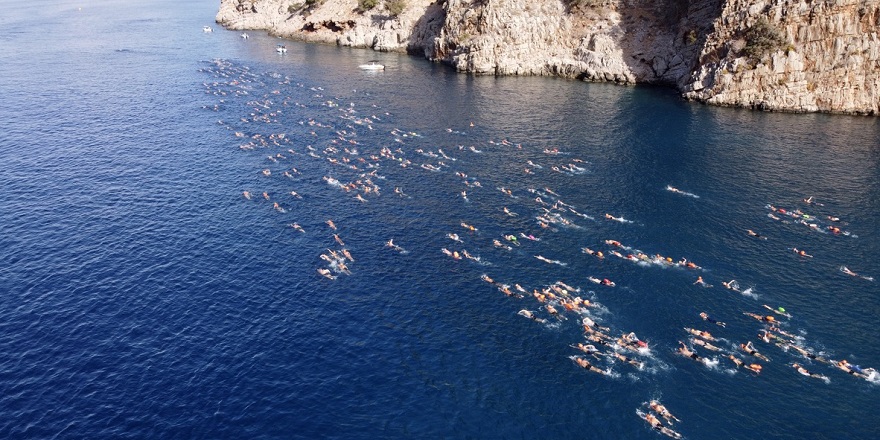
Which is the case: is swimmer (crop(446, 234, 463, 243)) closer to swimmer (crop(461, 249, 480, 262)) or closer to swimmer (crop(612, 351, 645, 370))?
swimmer (crop(461, 249, 480, 262))

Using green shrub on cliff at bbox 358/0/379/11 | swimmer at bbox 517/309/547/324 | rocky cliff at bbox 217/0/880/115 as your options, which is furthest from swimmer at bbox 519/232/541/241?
green shrub on cliff at bbox 358/0/379/11

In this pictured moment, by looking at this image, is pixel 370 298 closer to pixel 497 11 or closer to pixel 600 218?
pixel 600 218

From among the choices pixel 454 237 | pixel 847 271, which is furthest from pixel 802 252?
pixel 454 237

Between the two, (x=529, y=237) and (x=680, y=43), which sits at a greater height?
(x=680, y=43)

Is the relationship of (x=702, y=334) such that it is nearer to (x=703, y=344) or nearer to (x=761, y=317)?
(x=703, y=344)

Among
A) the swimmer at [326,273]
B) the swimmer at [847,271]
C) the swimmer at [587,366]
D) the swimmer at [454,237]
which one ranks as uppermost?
the swimmer at [454,237]

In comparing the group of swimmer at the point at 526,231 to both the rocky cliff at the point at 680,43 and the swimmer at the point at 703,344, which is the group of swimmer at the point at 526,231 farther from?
the rocky cliff at the point at 680,43

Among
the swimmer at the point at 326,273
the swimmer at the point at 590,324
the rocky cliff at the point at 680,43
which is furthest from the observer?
the rocky cliff at the point at 680,43

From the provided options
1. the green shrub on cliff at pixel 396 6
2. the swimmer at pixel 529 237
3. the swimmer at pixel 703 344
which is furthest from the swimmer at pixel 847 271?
the green shrub on cliff at pixel 396 6
